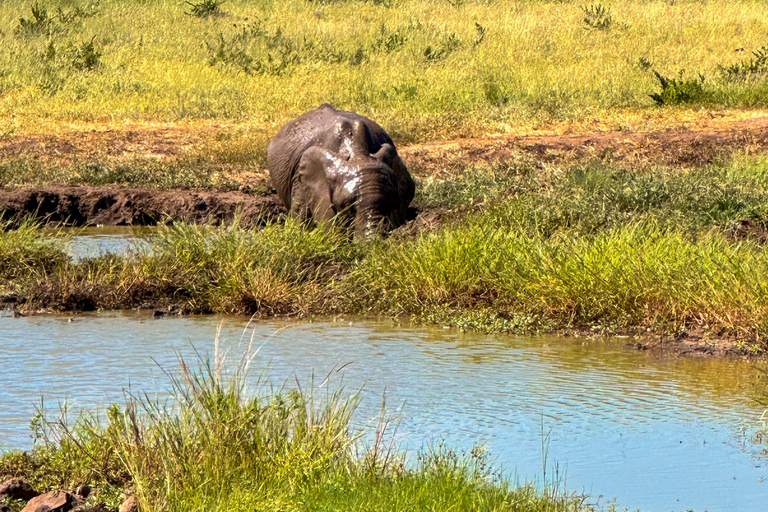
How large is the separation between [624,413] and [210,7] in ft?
79.1

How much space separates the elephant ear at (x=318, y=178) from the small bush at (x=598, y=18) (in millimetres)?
15948

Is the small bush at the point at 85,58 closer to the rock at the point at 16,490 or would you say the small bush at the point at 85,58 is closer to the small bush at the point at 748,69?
the small bush at the point at 748,69

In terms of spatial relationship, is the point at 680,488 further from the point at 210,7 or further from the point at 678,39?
the point at 210,7

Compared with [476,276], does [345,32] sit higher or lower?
higher

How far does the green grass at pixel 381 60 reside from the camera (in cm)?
1922

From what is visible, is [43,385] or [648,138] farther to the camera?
[648,138]

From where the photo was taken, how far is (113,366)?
23.4ft

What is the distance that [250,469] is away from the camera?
465 centimetres

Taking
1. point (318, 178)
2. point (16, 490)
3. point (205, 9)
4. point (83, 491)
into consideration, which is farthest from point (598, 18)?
point (16, 490)

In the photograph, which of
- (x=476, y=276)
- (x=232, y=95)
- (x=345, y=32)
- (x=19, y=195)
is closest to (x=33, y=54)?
(x=232, y=95)

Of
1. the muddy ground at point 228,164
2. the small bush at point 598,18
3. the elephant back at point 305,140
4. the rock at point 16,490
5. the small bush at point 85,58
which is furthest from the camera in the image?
the small bush at point 598,18

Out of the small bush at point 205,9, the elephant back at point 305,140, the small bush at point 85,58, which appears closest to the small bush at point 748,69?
the elephant back at point 305,140

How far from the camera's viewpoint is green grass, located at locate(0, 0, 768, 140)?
1922 cm

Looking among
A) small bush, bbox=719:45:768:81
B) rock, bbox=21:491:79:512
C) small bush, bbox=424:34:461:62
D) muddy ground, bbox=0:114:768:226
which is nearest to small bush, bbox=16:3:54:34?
small bush, bbox=424:34:461:62
